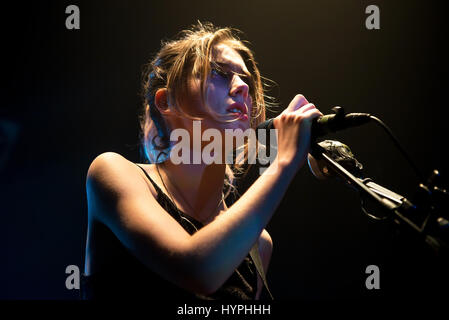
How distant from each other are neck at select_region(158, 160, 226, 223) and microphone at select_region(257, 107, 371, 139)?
1.65 ft

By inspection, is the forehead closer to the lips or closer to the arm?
the lips

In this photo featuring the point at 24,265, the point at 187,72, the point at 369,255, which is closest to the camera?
the point at 187,72

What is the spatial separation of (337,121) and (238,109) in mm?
418

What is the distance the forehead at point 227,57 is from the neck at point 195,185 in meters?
0.36

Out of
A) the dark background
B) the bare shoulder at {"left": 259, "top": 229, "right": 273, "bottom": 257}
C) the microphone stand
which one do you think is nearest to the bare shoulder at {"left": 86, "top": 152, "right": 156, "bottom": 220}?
the microphone stand

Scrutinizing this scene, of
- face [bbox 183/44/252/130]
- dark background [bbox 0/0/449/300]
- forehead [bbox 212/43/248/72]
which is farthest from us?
dark background [bbox 0/0/449/300]

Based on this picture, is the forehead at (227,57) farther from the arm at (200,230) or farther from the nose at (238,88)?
the arm at (200,230)

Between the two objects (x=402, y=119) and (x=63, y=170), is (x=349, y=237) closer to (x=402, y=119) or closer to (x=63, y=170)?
(x=402, y=119)

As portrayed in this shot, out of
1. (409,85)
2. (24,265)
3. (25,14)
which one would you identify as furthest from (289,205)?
(25,14)

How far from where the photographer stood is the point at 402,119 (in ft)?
7.39

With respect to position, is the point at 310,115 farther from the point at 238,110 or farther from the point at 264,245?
the point at 264,245

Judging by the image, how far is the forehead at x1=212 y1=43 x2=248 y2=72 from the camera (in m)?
1.25

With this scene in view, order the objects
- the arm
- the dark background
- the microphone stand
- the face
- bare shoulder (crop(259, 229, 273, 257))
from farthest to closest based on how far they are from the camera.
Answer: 1. the dark background
2. bare shoulder (crop(259, 229, 273, 257))
3. the face
4. the arm
5. the microphone stand

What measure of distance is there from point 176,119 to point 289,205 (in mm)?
1150
